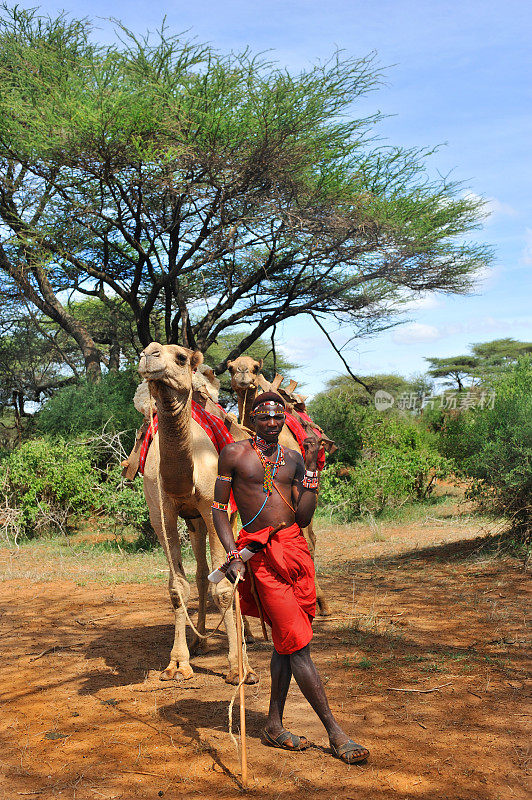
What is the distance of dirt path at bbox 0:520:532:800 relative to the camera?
354 centimetres

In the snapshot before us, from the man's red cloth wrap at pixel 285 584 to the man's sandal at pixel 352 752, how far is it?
53cm

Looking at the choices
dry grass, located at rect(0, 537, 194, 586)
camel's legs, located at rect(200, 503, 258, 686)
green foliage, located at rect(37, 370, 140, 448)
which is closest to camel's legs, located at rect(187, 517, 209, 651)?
camel's legs, located at rect(200, 503, 258, 686)

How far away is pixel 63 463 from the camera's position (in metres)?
13.0

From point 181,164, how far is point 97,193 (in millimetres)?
2149

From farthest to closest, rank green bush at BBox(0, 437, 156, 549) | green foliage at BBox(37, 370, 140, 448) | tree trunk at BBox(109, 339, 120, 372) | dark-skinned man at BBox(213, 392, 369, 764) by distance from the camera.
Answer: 1. tree trunk at BBox(109, 339, 120, 372)
2. green foliage at BBox(37, 370, 140, 448)
3. green bush at BBox(0, 437, 156, 549)
4. dark-skinned man at BBox(213, 392, 369, 764)

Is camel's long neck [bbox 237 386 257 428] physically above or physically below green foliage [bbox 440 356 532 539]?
above

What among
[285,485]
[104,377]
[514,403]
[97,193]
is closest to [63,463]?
[104,377]

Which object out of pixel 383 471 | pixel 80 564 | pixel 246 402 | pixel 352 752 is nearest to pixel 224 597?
pixel 352 752

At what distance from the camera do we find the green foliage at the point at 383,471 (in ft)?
47.0

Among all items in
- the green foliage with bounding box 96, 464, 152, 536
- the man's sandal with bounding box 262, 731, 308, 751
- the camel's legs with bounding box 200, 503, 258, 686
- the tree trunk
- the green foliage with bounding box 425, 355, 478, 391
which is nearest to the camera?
the man's sandal with bounding box 262, 731, 308, 751

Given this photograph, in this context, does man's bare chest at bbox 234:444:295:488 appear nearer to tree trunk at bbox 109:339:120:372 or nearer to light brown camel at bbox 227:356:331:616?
light brown camel at bbox 227:356:331:616

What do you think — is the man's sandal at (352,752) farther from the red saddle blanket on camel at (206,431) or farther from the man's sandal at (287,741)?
the red saddle blanket on camel at (206,431)

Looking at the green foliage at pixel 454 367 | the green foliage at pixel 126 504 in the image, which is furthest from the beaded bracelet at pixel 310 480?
the green foliage at pixel 454 367

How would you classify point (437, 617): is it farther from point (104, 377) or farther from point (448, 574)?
point (104, 377)
